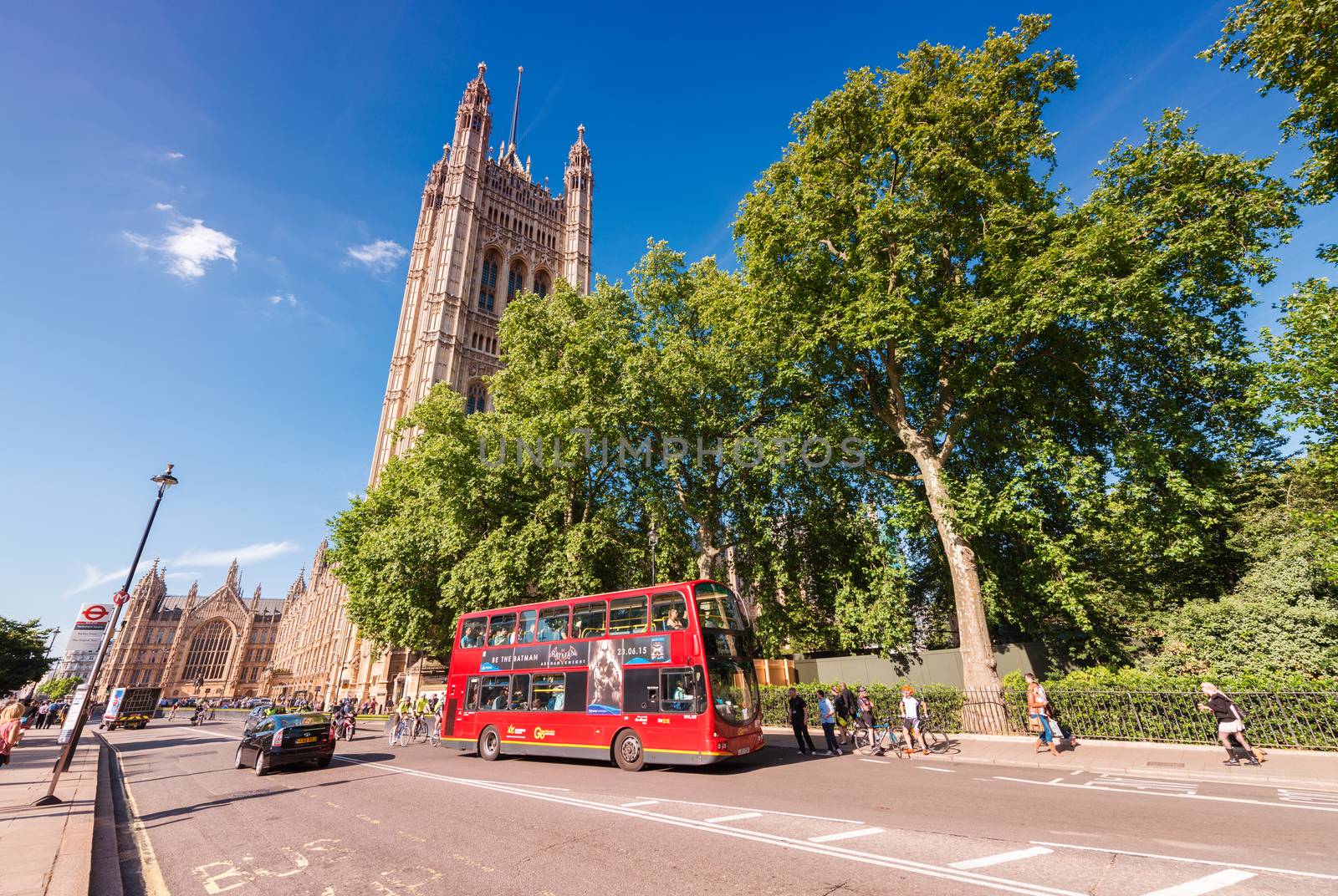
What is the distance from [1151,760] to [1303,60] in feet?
53.4

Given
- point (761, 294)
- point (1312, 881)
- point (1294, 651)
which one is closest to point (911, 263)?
point (761, 294)

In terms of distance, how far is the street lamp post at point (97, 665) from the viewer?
34.1 feet

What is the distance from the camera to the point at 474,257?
63250 mm

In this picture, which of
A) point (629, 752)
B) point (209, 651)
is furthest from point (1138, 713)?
point (209, 651)

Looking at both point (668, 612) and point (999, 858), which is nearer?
point (999, 858)

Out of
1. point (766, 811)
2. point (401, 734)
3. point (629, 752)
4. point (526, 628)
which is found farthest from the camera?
point (401, 734)

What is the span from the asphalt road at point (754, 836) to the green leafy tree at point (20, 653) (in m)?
44.6

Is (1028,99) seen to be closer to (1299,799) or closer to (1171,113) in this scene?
(1171,113)

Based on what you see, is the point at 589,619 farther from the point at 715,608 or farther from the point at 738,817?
the point at 738,817

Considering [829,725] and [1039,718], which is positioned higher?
[1039,718]

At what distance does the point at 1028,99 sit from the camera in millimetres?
17938

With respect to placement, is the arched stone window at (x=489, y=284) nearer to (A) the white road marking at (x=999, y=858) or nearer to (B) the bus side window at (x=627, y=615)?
(B) the bus side window at (x=627, y=615)

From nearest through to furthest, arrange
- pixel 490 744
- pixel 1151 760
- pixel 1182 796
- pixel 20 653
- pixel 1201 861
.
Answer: pixel 1201 861 → pixel 1182 796 → pixel 1151 760 → pixel 490 744 → pixel 20 653

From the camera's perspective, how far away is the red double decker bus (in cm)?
1241
